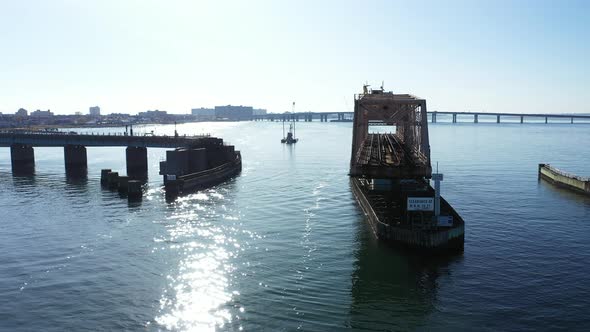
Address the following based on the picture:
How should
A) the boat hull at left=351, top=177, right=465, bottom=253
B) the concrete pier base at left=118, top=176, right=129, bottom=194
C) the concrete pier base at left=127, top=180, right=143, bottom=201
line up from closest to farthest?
1. the boat hull at left=351, top=177, right=465, bottom=253
2. the concrete pier base at left=127, top=180, right=143, bottom=201
3. the concrete pier base at left=118, top=176, right=129, bottom=194

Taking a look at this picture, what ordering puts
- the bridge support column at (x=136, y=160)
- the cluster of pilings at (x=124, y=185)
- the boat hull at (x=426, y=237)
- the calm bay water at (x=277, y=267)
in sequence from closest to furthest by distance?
the calm bay water at (x=277, y=267), the boat hull at (x=426, y=237), the cluster of pilings at (x=124, y=185), the bridge support column at (x=136, y=160)

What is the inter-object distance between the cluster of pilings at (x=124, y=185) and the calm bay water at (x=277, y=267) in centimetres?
173

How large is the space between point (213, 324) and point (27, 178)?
7687 centimetres

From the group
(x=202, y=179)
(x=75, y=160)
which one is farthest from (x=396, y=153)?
(x=75, y=160)

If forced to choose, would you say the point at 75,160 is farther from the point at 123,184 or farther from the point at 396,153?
the point at 396,153

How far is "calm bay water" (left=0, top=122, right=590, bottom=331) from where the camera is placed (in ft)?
87.5

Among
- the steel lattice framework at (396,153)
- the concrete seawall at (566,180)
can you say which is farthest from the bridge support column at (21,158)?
the concrete seawall at (566,180)

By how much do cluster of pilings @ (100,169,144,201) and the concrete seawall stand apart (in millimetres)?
61108

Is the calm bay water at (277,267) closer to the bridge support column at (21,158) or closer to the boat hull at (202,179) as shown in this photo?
the boat hull at (202,179)

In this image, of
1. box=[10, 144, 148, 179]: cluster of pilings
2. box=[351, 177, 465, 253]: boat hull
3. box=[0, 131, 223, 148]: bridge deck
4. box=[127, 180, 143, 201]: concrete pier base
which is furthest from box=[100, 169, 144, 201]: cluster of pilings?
box=[351, 177, 465, 253]: boat hull

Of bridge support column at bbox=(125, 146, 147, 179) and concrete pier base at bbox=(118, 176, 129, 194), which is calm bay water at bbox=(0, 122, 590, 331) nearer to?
concrete pier base at bbox=(118, 176, 129, 194)

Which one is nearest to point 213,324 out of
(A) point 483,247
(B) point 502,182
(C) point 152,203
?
(A) point 483,247

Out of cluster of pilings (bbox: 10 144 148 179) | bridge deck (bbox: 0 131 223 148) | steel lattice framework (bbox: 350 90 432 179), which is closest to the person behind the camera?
steel lattice framework (bbox: 350 90 432 179)

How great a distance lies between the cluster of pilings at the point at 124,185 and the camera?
62750 millimetres
